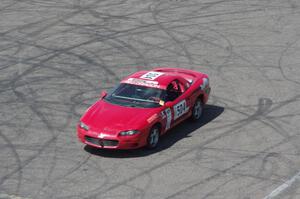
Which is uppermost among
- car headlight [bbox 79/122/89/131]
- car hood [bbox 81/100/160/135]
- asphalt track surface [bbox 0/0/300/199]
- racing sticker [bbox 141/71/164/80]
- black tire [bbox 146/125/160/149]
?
racing sticker [bbox 141/71/164/80]

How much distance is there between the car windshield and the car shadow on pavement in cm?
96

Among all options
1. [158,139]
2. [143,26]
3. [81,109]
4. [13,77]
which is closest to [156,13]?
[143,26]

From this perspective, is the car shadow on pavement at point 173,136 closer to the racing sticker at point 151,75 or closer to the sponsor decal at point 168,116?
the sponsor decal at point 168,116

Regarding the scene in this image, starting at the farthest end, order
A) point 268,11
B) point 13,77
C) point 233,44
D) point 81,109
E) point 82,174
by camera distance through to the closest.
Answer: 1. point 268,11
2. point 233,44
3. point 13,77
4. point 81,109
5. point 82,174

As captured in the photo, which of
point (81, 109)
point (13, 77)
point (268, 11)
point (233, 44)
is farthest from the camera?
point (268, 11)

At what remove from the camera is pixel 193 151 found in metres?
17.0

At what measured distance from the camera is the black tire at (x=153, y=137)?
16922 mm

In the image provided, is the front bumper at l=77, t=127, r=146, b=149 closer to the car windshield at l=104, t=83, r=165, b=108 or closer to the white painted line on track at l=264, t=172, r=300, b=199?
the car windshield at l=104, t=83, r=165, b=108

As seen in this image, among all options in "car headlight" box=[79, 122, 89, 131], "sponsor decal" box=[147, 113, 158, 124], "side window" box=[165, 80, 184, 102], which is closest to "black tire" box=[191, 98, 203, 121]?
"side window" box=[165, 80, 184, 102]

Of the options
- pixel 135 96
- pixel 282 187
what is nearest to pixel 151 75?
pixel 135 96

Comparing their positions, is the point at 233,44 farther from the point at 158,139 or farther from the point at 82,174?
the point at 82,174

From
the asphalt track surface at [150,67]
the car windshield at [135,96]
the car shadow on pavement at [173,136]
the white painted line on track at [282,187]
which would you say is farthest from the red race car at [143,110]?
the white painted line on track at [282,187]

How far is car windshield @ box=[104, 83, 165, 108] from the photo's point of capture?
691 inches

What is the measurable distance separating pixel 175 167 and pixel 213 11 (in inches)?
515
